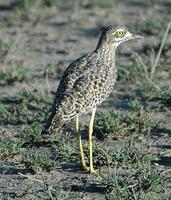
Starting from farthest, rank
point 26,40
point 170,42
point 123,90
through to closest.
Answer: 1. point 26,40
2. point 170,42
3. point 123,90

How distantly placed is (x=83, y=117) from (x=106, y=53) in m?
1.34

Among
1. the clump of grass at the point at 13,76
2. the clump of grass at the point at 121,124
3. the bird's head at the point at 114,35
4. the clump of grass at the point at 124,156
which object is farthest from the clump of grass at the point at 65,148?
the clump of grass at the point at 13,76

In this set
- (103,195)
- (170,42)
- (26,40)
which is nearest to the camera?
(103,195)

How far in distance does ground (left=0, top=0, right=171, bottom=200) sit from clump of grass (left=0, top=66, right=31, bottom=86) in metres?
0.01

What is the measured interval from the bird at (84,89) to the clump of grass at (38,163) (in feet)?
0.84

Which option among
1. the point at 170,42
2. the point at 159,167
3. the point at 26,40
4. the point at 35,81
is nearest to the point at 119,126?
the point at 159,167

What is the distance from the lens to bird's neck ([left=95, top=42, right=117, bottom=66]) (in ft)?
25.2

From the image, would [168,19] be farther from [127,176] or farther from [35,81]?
[127,176]

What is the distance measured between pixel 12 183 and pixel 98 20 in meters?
6.20

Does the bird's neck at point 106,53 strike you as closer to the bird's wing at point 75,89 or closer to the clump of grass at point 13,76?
the bird's wing at point 75,89

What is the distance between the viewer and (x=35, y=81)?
10117 millimetres

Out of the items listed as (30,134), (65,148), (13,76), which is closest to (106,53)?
(65,148)

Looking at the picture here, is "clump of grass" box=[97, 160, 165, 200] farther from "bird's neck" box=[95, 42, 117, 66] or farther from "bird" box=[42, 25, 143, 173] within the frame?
"bird's neck" box=[95, 42, 117, 66]

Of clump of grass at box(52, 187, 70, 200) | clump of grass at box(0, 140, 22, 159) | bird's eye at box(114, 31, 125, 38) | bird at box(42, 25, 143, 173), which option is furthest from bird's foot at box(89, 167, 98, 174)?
bird's eye at box(114, 31, 125, 38)
